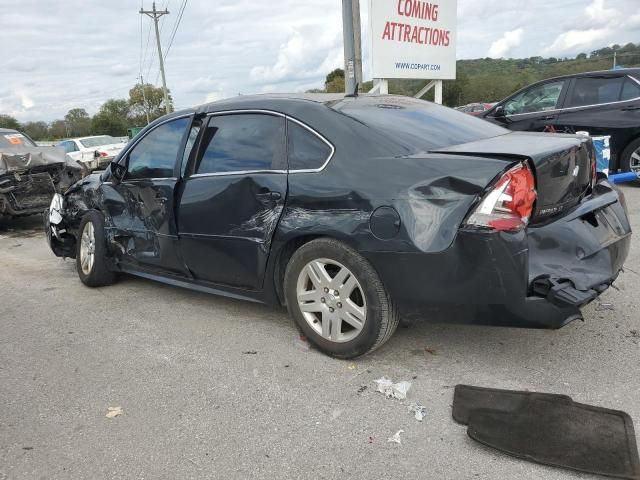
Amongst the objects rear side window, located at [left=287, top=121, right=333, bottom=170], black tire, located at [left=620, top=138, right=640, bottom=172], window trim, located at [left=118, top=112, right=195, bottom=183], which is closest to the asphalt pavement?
window trim, located at [left=118, top=112, right=195, bottom=183]

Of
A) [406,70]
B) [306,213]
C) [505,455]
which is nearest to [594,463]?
[505,455]

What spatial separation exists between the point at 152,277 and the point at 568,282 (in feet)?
10.5

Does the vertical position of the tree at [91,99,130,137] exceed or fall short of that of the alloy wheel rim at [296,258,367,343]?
it exceeds it

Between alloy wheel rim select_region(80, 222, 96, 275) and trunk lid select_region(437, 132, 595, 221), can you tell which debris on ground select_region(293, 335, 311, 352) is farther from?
alloy wheel rim select_region(80, 222, 96, 275)

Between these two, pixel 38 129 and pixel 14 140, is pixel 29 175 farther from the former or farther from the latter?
pixel 38 129

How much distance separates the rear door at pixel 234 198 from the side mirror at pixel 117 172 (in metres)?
1.02

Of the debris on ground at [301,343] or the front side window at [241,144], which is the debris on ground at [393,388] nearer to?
the debris on ground at [301,343]

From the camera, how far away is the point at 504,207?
2.64 meters

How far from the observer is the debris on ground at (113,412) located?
9.39 feet

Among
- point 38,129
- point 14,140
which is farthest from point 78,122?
point 14,140

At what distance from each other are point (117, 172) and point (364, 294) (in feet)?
9.18

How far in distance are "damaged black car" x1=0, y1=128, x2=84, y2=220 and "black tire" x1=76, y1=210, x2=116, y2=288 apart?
4.21m

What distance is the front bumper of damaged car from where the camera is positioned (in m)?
2.63

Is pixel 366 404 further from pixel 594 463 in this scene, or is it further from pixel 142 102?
pixel 142 102
